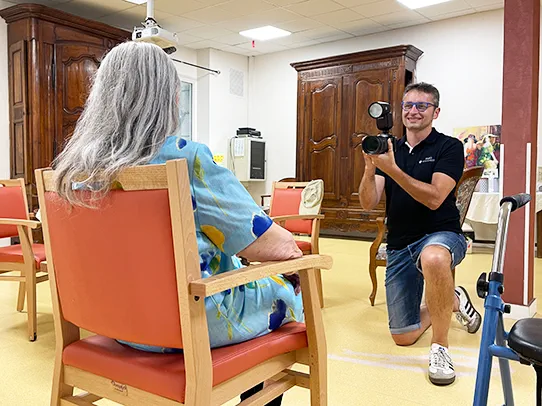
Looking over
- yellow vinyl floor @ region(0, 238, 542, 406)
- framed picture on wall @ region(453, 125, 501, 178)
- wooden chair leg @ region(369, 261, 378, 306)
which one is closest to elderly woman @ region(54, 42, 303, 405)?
yellow vinyl floor @ region(0, 238, 542, 406)

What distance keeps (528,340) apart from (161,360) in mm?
786

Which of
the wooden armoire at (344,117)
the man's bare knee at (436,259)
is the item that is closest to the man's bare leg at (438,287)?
the man's bare knee at (436,259)

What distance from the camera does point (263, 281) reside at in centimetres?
131

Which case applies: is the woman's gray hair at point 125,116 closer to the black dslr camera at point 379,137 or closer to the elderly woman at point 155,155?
the elderly woman at point 155,155

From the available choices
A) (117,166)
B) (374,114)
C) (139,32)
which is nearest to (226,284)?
(117,166)

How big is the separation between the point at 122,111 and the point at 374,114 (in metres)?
1.46

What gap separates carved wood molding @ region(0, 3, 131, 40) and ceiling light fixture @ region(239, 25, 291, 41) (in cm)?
198

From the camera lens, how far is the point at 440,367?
6.82ft

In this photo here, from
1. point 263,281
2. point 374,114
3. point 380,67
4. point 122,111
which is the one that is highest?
point 380,67

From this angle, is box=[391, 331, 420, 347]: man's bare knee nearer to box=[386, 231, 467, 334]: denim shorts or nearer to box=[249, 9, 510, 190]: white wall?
box=[386, 231, 467, 334]: denim shorts

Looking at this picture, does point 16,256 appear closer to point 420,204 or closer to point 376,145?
point 376,145

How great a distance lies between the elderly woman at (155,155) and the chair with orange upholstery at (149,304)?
6 cm

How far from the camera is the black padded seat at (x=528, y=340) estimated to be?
1.00 m

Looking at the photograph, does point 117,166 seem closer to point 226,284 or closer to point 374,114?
point 226,284
